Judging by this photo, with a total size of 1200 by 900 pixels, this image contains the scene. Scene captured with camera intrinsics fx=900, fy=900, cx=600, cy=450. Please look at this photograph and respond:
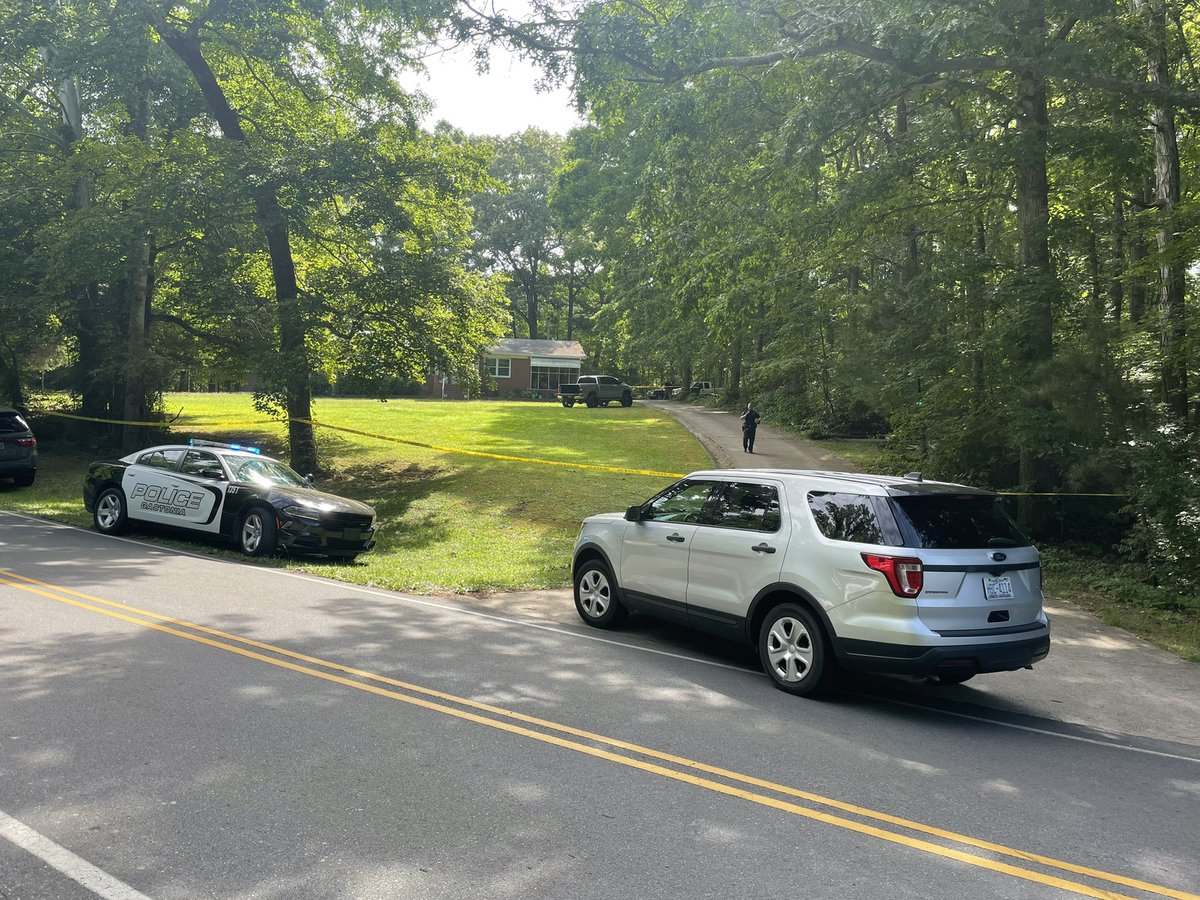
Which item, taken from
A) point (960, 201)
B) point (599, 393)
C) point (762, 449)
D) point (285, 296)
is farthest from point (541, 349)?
point (960, 201)

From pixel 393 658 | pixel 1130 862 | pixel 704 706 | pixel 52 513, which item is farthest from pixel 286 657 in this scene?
pixel 52 513

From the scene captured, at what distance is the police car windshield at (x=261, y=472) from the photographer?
12.9 m

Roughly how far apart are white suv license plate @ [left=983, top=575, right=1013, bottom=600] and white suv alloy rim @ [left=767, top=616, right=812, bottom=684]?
129cm

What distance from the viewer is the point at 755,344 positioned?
1692 inches

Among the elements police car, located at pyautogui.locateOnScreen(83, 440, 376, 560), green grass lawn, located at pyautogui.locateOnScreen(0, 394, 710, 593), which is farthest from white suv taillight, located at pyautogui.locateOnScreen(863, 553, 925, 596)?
police car, located at pyautogui.locateOnScreen(83, 440, 376, 560)

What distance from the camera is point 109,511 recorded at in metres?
13.9

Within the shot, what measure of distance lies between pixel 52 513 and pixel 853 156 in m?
23.6

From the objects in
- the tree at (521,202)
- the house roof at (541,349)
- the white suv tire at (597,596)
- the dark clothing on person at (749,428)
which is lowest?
the white suv tire at (597,596)

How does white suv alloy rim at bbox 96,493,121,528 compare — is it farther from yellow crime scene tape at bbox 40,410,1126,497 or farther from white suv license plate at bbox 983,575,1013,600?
white suv license plate at bbox 983,575,1013,600

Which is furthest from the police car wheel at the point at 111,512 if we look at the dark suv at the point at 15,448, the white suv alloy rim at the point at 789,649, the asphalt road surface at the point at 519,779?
the white suv alloy rim at the point at 789,649

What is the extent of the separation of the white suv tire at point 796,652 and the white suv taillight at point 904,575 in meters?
0.72

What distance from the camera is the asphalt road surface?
370 centimetres

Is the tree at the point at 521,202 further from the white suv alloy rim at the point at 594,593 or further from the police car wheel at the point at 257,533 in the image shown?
the white suv alloy rim at the point at 594,593

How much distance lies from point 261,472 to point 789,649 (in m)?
9.07
